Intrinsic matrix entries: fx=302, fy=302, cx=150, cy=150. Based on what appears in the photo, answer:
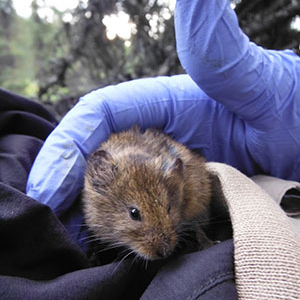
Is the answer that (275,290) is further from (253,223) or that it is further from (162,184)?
(162,184)

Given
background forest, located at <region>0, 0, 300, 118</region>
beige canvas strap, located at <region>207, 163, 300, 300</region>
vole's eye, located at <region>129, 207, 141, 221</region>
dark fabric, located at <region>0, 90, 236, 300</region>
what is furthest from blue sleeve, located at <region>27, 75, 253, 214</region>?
background forest, located at <region>0, 0, 300, 118</region>

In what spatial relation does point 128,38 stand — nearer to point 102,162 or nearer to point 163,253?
point 102,162

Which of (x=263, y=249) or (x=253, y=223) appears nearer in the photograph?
(x=263, y=249)

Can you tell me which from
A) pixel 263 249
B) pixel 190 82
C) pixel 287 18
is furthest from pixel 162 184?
pixel 287 18

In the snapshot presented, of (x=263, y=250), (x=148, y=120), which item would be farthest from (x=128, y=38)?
(x=263, y=250)

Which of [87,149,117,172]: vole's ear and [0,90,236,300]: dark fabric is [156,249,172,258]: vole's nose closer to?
[0,90,236,300]: dark fabric
